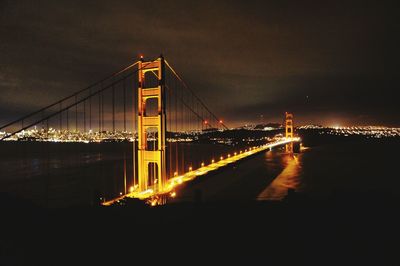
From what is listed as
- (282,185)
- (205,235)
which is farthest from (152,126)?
(282,185)

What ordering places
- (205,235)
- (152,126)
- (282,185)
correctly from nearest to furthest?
(205,235) → (152,126) → (282,185)

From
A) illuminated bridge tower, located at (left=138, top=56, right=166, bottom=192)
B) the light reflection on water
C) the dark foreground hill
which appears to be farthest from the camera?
the light reflection on water

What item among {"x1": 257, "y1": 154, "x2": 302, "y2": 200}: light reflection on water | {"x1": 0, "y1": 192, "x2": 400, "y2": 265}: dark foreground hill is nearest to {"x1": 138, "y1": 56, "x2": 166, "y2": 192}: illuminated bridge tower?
{"x1": 0, "y1": 192, "x2": 400, "y2": 265}: dark foreground hill

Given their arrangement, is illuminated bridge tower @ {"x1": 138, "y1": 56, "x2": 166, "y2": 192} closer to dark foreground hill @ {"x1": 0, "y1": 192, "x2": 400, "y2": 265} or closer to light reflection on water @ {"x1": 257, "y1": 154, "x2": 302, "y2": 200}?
dark foreground hill @ {"x1": 0, "y1": 192, "x2": 400, "y2": 265}

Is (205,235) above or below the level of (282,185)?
above

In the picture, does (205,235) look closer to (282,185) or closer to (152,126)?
(152,126)

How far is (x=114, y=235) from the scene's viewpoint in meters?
7.32

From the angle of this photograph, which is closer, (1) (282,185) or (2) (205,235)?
(2) (205,235)

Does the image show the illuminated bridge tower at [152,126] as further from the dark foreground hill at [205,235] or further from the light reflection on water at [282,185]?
the light reflection on water at [282,185]

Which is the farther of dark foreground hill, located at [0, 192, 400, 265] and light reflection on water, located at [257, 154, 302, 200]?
light reflection on water, located at [257, 154, 302, 200]

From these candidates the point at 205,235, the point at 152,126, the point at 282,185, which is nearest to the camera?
the point at 205,235

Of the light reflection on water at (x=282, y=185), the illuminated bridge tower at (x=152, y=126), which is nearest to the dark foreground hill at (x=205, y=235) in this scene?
the illuminated bridge tower at (x=152, y=126)

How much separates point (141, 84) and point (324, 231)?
11.8 metres

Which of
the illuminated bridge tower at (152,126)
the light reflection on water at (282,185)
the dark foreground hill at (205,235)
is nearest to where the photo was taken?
the dark foreground hill at (205,235)
